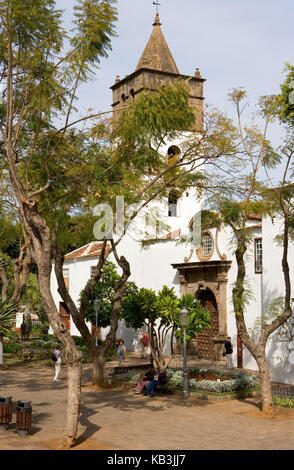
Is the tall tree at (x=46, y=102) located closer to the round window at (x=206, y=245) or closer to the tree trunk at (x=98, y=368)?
the tree trunk at (x=98, y=368)

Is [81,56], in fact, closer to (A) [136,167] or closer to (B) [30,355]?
(A) [136,167]

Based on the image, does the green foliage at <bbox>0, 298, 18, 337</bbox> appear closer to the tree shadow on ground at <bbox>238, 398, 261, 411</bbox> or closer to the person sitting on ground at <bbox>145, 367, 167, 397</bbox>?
the person sitting on ground at <bbox>145, 367, 167, 397</bbox>

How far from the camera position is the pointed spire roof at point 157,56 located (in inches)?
1459

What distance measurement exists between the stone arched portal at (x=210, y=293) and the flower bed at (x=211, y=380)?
5308 millimetres

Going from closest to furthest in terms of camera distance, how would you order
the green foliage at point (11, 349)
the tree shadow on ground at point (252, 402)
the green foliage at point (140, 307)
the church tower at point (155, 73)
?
1. the tree shadow on ground at point (252, 402)
2. the green foliage at point (140, 307)
3. the green foliage at point (11, 349)
4. the church tower at point (155, 73)

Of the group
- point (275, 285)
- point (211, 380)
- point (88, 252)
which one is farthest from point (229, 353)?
point (88, 252)

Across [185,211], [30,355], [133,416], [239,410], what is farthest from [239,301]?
[185,211]

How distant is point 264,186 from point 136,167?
403cm

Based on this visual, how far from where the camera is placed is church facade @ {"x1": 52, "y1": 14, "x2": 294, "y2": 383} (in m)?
22.2

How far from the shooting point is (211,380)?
1981cm

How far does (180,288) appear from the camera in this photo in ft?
97.9

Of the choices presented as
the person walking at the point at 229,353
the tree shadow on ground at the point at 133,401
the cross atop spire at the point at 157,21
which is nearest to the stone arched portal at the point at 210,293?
the person walking at the point at 229,353

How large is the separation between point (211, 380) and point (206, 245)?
9406 millimetres
